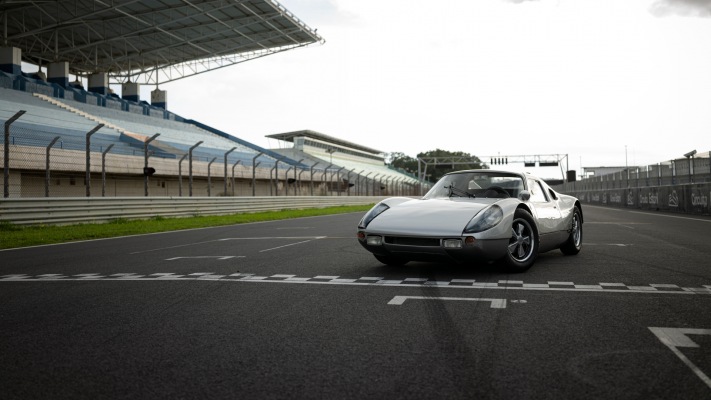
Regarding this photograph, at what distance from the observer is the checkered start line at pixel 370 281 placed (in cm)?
566

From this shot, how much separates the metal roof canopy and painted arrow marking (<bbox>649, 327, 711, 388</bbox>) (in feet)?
120

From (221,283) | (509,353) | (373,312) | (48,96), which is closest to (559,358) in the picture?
(509,353)

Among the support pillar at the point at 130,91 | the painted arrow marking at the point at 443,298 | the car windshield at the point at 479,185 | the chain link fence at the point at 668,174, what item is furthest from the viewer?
the support pillar at the point at 130,91

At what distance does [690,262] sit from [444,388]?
6168mm

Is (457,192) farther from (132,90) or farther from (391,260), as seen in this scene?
(132,90)

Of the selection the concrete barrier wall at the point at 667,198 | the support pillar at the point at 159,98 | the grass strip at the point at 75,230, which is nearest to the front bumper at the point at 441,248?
the grass strip at the point at 75,230

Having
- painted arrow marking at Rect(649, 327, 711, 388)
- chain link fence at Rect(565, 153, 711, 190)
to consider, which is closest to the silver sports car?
painted arrow marking at Rect(649, 327, 711, 388)

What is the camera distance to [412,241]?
6.43m

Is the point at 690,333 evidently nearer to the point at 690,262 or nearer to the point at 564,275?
the point at 564,275

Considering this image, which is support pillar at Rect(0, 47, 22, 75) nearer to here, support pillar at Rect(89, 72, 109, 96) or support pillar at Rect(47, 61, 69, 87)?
support pillar at Rect(47, 61, 69, 87)

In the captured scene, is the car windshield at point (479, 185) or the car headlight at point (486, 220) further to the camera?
the car windshield at point (479, 185)

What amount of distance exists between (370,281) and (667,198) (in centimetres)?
2325

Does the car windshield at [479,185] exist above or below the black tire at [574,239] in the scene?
above

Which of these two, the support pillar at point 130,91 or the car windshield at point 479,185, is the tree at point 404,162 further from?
the car windshield at point 479,185
